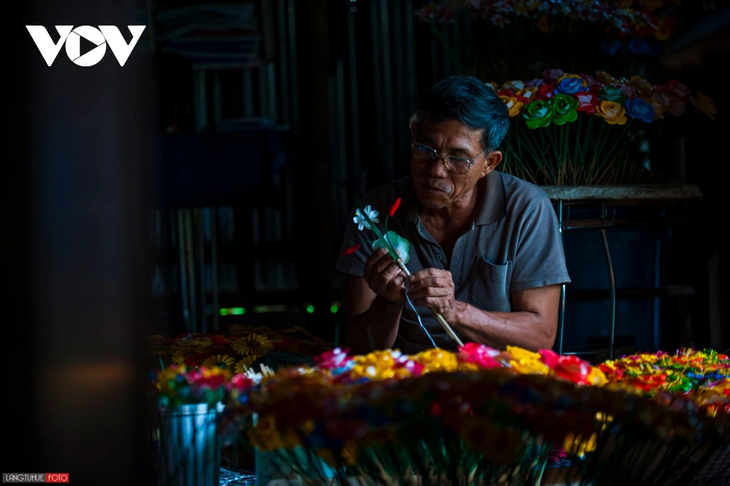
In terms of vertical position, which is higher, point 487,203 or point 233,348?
point 487,203

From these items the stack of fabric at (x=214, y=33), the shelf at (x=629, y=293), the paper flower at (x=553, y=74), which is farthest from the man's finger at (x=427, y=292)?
the stack of fabric at (x=214, y=33)

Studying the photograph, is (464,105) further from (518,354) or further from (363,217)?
(518,354)

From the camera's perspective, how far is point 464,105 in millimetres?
1726

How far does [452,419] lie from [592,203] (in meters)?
1.73

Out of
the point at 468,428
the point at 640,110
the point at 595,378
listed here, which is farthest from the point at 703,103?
the point at 468,428

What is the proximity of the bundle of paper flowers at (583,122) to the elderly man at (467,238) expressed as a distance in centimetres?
26

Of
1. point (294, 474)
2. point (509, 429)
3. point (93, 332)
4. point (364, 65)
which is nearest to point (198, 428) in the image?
point (294, 474)

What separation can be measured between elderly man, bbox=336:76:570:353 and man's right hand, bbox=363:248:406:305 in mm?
106

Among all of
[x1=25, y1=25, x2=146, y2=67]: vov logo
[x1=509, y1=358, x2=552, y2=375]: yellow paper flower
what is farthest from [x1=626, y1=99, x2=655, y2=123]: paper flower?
[x1=25, y1=25, x2=146, y2=67]: vov logo

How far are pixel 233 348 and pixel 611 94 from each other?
3.91ft

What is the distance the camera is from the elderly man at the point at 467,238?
1.73 meters

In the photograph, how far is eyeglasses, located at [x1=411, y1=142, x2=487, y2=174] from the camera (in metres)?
1.74

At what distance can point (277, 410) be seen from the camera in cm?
73

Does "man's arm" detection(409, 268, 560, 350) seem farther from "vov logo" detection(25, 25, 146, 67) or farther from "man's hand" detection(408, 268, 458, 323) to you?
"vov logo" detection(25, 25, 146, 67)
